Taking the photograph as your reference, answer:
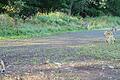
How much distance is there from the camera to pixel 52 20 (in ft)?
108

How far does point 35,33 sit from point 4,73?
1550 cm

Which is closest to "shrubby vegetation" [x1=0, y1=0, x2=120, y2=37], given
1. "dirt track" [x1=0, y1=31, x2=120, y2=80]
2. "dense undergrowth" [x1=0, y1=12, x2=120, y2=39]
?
"dense undergrowth" [x1=0, y1=12, x2=120, y2=39]

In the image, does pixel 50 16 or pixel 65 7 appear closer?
pixel 50 16

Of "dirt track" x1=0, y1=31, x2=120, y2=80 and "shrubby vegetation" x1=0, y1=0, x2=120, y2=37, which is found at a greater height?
"dirt track" x1=0, y1=31, x2=120, y2=80

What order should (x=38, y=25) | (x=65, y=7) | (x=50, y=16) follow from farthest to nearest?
(x=65, y=7) < (x=50, y=16) < (x=38, y=25)

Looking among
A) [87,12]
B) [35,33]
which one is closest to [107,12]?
[87,12]

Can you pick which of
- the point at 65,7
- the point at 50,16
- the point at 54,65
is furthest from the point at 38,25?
the point at 54,65

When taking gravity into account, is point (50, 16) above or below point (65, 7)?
above

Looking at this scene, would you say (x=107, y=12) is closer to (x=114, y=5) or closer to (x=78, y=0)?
(x=114, y=5)

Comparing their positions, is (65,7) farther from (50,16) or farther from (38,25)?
(38,25)

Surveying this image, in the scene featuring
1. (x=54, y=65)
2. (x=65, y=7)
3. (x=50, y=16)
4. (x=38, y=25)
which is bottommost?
(x=65, y=7)

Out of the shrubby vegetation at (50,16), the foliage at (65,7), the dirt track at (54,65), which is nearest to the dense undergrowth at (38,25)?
the shrubby vegetation at (50,16)

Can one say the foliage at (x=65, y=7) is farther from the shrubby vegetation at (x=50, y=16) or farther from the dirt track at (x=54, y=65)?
the dirt track at (x=54, y=65)

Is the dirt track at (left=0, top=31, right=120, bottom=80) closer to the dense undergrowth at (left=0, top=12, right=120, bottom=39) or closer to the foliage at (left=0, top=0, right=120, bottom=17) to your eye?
the dense undergrowth at (left=0, top=12, right=120, bottom=39)
